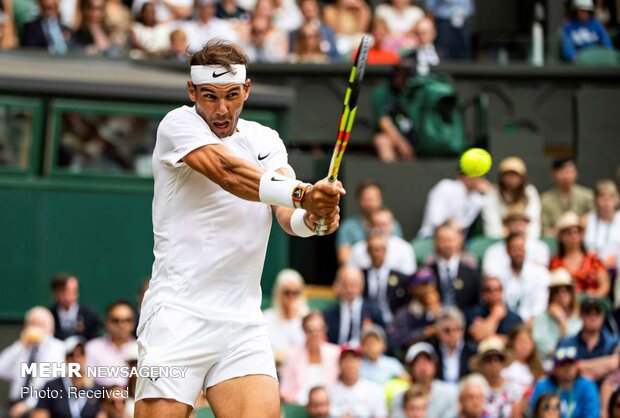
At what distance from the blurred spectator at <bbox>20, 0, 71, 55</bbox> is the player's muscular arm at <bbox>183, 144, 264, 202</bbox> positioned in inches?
367

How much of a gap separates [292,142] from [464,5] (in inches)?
124

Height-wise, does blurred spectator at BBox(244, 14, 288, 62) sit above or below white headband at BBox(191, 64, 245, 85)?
above

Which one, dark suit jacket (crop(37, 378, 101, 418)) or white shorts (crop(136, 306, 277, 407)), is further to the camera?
dark suit jacket (crop(37, 378, 101, 418))

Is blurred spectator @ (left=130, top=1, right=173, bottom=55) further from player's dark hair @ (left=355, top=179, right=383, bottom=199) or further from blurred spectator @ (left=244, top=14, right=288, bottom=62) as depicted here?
player's dark hair @ (left=355, top=179, right=383, bottom=199)

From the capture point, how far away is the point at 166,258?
5.92 metres

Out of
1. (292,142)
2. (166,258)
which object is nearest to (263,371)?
(166,258)

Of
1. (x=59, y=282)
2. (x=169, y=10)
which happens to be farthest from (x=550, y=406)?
(x=169, y=10)

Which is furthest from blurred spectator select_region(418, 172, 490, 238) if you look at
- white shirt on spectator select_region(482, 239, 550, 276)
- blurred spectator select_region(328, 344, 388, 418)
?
blurred spectator select_region(328, 344, 388, 418)

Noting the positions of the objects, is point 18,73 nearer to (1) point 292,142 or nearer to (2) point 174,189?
(1) point 292,142

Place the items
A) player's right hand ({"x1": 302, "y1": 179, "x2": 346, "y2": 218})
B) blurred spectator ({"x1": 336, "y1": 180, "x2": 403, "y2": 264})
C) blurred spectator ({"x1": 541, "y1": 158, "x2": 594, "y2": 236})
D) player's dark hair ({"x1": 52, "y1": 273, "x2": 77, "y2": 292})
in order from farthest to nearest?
blurred spectator ({"x1": 541, "y1": 158, "x2": 594, "y2": 236}) → blurred spectator ({"x1": 336, "y1": 180, "x2": 403, "y2": 264}) → player's dark hair ({"x1": 52, "y1": 273, "x2": 77, "y2": 292}) → player's right hand ({"x1": 302, "y1": 179, "x2": 346, "y2": 218})

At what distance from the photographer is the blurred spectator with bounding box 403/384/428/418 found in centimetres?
1059

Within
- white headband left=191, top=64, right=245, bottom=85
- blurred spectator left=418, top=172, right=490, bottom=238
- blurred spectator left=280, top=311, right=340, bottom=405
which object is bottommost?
blurred spectator left=280, top=311, right=340, bottom=405

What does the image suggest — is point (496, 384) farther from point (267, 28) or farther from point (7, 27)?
point (7, 27)

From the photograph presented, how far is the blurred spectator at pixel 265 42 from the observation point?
49.5 ft
